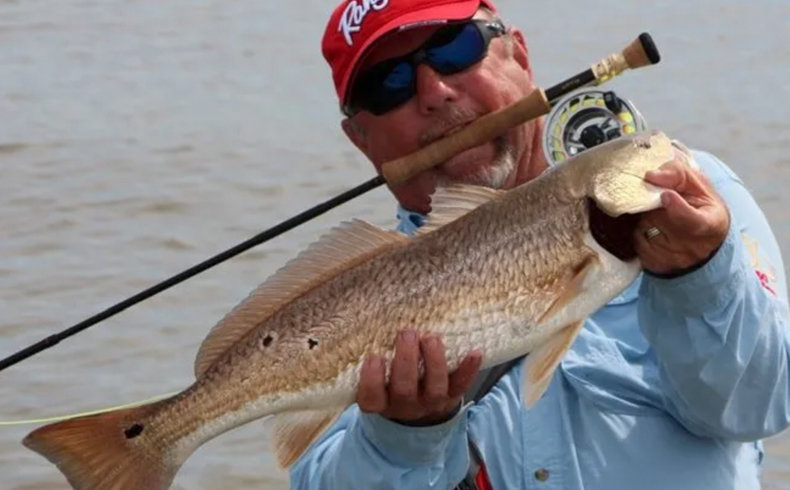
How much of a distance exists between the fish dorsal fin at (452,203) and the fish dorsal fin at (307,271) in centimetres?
6

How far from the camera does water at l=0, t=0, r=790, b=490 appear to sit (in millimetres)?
6918

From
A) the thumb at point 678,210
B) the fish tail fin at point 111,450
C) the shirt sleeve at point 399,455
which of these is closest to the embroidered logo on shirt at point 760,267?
the thumb at point 678,210

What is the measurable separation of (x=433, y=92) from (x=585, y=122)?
1.15 feet

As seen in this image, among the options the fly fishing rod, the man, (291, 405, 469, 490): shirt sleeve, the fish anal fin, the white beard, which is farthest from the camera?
the white beard

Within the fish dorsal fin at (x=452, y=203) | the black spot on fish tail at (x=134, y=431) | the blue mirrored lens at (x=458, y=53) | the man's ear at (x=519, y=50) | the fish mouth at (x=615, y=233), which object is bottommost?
the fish mouth at (x=615, y=233)

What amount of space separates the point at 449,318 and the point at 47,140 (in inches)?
278

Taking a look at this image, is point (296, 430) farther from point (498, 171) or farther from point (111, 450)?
point (498, 171)

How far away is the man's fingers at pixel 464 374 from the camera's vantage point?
10.1 ft

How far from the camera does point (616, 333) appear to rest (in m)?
3.63

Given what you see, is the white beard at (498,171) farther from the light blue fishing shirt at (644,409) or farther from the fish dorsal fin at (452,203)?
the fish dorsal fin at (452,203)

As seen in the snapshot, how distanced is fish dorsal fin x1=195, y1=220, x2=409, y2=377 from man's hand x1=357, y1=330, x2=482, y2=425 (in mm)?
184

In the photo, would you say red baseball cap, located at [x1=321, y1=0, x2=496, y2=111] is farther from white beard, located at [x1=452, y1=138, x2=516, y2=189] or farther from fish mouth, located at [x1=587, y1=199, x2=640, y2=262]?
fish mouth, located at [x1=587, y1=199, x2=640, y2=262]

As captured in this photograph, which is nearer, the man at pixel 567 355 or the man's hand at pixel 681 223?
the man's hand at pixel 681 223

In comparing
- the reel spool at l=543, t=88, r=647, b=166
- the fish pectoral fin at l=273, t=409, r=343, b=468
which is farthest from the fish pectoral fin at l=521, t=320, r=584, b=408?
the reel spool at l=543, t=88, r=647, b=166
